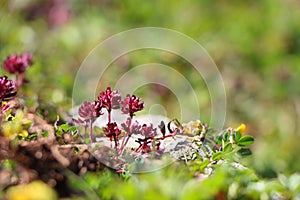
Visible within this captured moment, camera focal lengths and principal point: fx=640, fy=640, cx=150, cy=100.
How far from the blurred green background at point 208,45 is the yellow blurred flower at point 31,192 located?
2.00m

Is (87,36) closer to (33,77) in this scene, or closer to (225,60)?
(225,60)

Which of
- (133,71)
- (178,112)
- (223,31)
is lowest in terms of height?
(178,112)

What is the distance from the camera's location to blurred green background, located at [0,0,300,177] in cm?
485

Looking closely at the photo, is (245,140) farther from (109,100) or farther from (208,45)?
(208,45)

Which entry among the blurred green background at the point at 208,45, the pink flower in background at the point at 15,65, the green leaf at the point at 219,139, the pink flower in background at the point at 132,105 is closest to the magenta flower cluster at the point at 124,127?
the pink flower in background at the point at 132,105

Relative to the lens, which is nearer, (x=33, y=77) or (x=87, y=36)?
(x=33, y=77)

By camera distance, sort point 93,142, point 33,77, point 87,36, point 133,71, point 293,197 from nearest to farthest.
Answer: point 293,197 → point 93,142 → point 33,77 → point 133,71 → point 87,36

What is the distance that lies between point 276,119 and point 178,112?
2.69 feet

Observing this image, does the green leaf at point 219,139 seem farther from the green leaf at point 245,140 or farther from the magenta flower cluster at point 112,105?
the magenta flower cluster at point 112,105

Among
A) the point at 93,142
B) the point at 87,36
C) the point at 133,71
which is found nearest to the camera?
the point at 93,142

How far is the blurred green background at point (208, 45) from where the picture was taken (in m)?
4.85

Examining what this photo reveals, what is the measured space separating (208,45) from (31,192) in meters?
4.03

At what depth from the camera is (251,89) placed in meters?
5.41

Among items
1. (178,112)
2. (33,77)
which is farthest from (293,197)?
(178,112)
